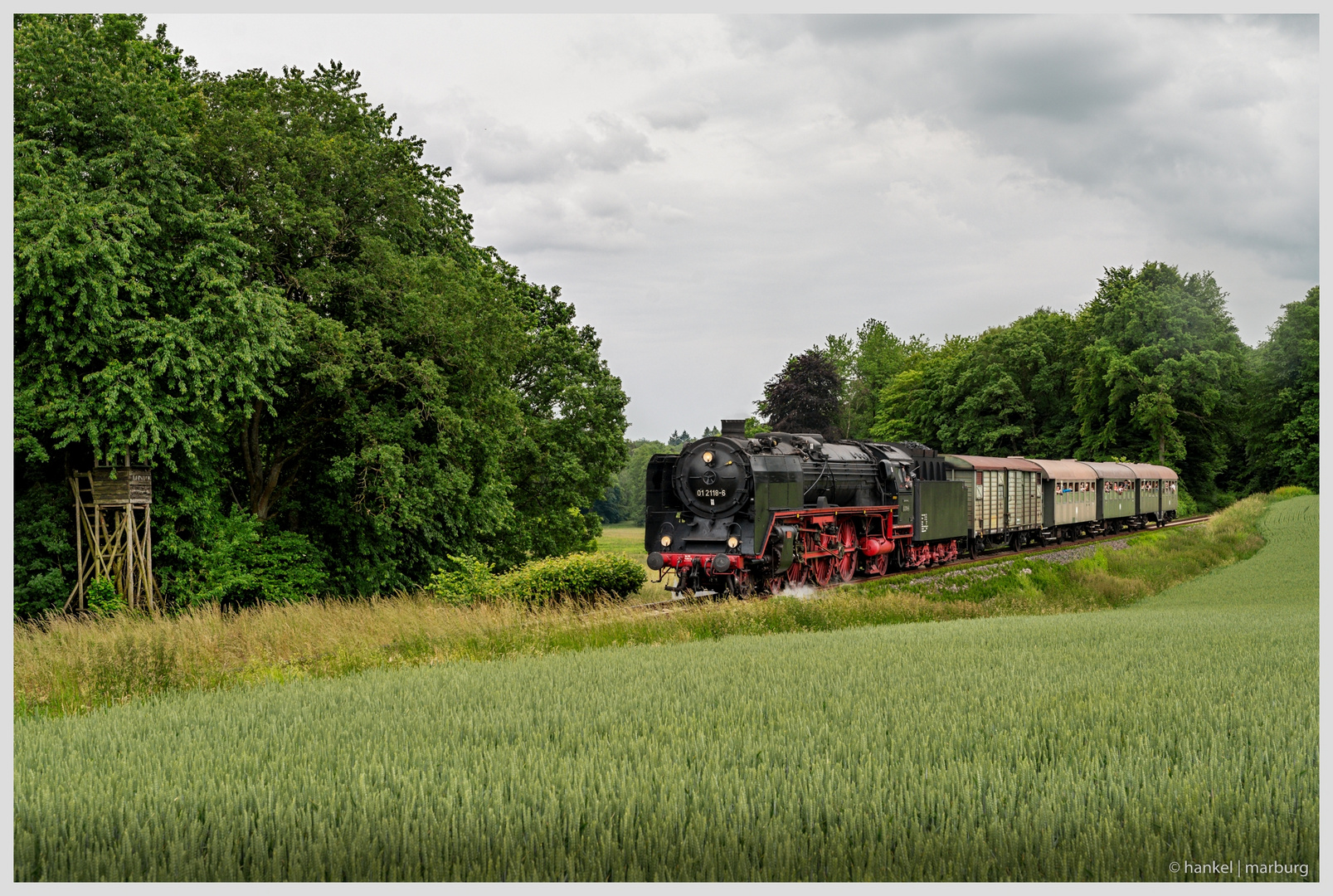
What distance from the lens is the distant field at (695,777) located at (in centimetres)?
473

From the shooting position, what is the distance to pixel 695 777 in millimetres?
5738

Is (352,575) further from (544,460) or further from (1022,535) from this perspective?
(1022,535)

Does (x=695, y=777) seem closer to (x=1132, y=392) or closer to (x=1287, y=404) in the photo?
(x=1287, y=404)

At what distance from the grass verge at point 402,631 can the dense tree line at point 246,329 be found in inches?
170

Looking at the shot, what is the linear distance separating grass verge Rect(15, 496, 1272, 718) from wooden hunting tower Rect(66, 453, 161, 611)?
192 centimetres

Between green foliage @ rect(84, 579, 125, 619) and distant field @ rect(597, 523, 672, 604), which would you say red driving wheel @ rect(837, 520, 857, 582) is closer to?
distant field @ rect(597, 523, 672, 604)

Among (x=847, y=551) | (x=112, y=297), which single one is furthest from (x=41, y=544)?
(x=847, y=551)

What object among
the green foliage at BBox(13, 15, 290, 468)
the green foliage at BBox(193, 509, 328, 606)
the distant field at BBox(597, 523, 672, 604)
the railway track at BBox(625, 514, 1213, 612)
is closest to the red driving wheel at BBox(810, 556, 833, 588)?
the railway track at BBox(625, 514, 1213, 612)

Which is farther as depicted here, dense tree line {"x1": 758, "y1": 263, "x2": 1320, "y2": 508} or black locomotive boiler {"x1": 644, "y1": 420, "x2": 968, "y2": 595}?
dense tree line {"x1": 758, "y1": 263, "x2": 1320, "y2": 508}

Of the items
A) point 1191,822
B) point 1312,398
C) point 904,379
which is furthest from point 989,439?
point 1191,822

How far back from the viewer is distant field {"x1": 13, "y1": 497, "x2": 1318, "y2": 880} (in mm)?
4730

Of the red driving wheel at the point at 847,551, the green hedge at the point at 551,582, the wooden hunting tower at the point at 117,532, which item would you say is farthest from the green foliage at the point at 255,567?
the red driving wheel at the point at 847,551

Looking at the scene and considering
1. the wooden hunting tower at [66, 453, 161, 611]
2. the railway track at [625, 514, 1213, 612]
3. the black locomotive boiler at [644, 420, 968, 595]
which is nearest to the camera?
the railway track at [625, 514, 1213, 612]

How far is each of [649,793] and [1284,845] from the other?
10.8 feet
